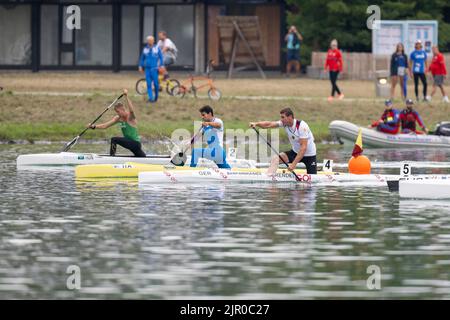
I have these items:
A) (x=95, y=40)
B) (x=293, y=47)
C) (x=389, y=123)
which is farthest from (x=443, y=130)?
(x=95, y=40)

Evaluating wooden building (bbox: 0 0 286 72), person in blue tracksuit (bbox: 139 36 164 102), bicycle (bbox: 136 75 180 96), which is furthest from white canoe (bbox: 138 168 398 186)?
wooden building (bbox: 0 0 286 72)

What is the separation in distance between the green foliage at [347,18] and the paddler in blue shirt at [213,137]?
1156 inches

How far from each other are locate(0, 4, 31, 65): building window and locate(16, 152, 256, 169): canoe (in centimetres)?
3047

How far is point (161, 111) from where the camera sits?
4512cm

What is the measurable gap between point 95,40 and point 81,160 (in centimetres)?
3094

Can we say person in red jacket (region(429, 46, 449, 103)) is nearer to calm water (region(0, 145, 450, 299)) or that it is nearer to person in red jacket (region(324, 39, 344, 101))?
person in red jacket (region(324, 39, 344, 101))

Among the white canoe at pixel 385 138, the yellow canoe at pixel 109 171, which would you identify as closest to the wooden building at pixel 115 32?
the white canoe at pixel 385 138

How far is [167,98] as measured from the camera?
47500 millimetres

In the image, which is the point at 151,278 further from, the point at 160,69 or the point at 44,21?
the point at 44,21

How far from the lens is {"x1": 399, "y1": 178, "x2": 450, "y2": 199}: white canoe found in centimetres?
2644

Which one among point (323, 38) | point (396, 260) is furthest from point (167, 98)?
point (396, 260)

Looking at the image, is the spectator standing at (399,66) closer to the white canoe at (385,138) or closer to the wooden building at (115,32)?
the white canoe at (385,138)

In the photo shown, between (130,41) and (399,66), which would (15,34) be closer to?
(130,41)

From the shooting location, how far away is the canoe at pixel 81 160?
1263 inches
